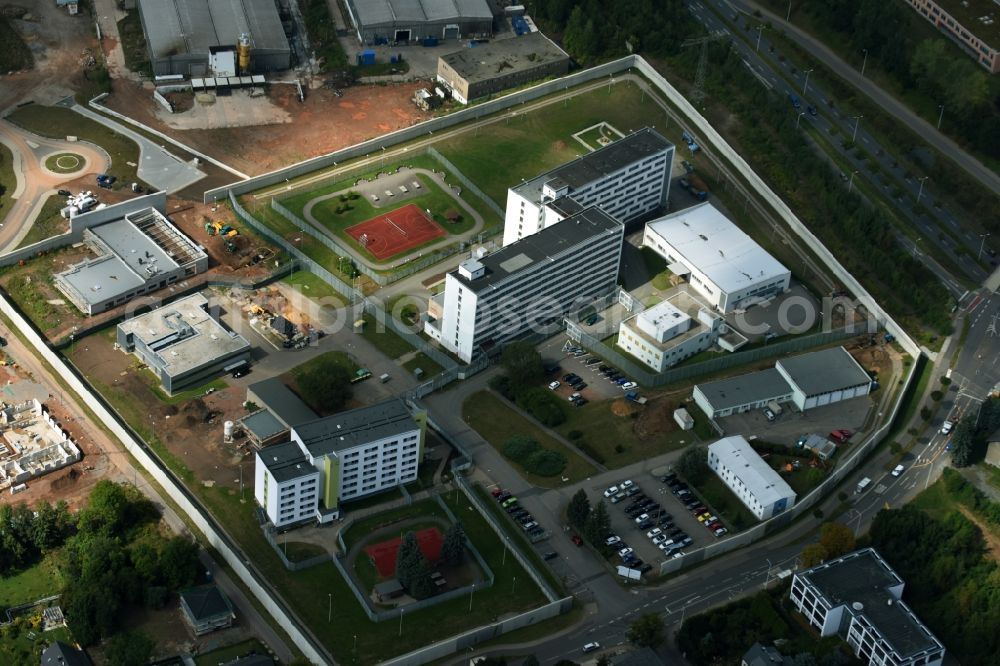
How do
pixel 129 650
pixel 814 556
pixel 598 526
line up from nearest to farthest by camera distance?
1. pixel 129 650
2. pixel 814 556
3. pixel 598 526

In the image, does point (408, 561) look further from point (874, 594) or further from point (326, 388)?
point (874, 594)

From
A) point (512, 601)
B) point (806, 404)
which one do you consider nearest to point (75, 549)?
point (512, 601)

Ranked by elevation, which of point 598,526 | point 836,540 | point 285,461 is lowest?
point 598,526

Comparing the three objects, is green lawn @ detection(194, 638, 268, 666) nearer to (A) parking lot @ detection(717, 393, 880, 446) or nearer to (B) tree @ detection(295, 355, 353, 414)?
(B) tree @ detection(295, 355, 353, 414)

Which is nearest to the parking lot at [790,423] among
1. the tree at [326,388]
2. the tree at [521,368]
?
the tree at [521,368]

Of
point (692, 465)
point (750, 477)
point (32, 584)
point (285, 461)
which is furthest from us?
point (692, 465)

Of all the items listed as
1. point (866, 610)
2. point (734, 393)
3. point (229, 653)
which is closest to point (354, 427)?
point (229, 653)

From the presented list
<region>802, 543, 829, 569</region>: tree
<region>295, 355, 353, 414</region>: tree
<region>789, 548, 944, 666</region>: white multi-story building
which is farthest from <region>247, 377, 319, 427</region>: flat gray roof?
<region>789, 548, 944, 666</region>: white multi-story building

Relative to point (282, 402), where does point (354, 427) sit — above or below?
above
